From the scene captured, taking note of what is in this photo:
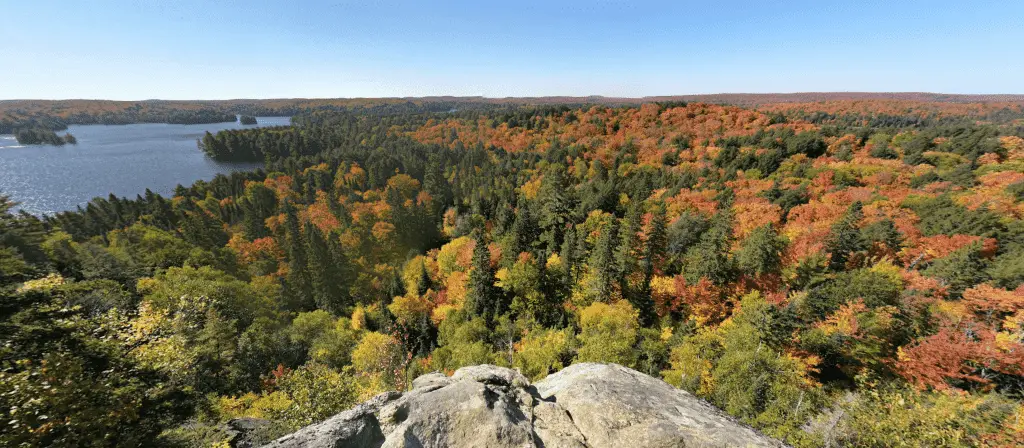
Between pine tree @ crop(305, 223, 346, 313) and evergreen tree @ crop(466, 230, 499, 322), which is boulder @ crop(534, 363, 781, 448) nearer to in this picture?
evergreen tree @ crop(466, 230, 499, 322)

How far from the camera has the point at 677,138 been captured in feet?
409

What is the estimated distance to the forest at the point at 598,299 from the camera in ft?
52.1

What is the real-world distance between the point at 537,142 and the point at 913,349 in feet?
495

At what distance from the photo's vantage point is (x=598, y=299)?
49.8 meters

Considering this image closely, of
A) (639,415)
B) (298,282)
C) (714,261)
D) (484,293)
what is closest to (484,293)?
(484,293)

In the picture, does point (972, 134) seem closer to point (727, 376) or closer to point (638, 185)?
point (638, 185)

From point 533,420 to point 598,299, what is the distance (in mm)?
37812

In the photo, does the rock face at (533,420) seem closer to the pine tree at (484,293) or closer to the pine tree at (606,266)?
the pine tree at (606,266)

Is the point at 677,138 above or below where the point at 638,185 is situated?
above

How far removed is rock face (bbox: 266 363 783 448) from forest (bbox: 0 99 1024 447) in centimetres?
901

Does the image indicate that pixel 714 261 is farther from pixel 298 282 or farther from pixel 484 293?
pixel 298 282

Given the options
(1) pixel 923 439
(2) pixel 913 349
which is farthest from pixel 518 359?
(2) pixel 913 349

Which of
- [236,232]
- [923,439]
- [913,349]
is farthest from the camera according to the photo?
[236,232]

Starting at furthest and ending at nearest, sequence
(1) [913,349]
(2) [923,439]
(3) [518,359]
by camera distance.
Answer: (3) [518,359]
(1) [913,349]
(2) [923,439]
